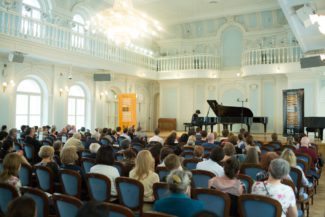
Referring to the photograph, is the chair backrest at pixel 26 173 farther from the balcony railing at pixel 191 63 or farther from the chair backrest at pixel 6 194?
the balcony railing at pixel 191 63

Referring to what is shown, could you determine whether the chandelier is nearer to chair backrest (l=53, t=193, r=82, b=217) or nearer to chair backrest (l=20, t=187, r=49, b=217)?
chair backrest (l=20, t=187, r=49, b=217)

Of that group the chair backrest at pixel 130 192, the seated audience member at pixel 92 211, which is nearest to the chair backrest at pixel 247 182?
the chair backrest at pixel 130 192

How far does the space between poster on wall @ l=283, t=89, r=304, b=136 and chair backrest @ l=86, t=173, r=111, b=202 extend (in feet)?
37.4

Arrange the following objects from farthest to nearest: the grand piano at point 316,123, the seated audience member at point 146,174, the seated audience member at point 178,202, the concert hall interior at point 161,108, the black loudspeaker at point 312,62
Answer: the grand piano at point 316,123, the black loudspeaker at point 312,62, the seated audience member at point 146,174, the concert hall interior at point 161,108, the seated audience member at point 178,202

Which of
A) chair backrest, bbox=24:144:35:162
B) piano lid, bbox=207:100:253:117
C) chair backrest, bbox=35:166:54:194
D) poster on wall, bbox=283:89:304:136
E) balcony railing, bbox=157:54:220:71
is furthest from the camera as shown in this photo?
balcony railing, bbox=157:54:220:71

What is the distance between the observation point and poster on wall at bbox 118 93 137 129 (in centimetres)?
1400

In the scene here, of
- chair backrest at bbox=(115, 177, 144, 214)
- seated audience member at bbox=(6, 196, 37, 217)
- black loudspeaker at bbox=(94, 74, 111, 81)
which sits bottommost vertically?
chair backrest at bbox=(115, 177, 144, 214)

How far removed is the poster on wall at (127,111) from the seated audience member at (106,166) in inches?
387

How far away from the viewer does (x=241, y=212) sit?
2.94 m

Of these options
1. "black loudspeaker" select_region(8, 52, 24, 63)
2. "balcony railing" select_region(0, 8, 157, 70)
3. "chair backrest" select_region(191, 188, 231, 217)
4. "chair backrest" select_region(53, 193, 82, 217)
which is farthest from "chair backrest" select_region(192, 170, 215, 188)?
"balcony railing" select_region(0, 8, 157, 70)

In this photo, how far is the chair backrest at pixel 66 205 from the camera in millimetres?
2562

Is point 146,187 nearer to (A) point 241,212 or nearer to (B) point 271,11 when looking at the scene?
(A) point 241,212

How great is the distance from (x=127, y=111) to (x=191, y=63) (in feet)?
15.3

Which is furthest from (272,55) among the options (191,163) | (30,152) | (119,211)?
(119,211)
